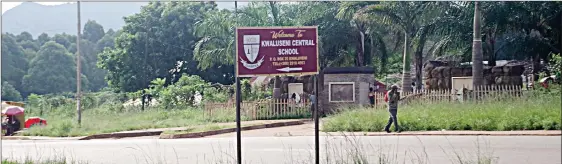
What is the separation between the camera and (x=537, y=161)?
1011cm

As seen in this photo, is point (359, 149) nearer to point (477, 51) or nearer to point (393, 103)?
point (393, 103)

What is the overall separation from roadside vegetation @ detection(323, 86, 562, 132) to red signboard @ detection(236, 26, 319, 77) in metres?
4.47

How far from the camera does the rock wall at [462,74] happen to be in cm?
2045

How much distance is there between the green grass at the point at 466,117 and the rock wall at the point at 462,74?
243 cm

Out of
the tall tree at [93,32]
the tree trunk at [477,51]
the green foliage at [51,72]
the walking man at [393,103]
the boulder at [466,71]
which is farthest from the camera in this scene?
the tall tree at [93,32]

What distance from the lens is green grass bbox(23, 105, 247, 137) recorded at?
24.2 metres

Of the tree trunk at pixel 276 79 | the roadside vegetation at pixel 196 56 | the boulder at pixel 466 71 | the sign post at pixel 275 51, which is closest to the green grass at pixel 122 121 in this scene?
the roadside vegetation at pixel 196 56

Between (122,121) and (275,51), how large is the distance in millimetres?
19196

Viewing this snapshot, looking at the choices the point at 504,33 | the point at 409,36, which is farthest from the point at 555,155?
the point at 409,36

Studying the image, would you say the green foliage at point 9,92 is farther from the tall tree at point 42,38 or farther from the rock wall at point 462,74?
the rock wall at point 462,74

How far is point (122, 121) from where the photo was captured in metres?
25.7

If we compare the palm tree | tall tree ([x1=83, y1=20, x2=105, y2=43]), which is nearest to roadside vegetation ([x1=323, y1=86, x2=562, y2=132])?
the palm tree

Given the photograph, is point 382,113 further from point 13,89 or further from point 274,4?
point 13,89

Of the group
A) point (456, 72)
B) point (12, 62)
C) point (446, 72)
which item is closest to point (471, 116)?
point (456, 72)
